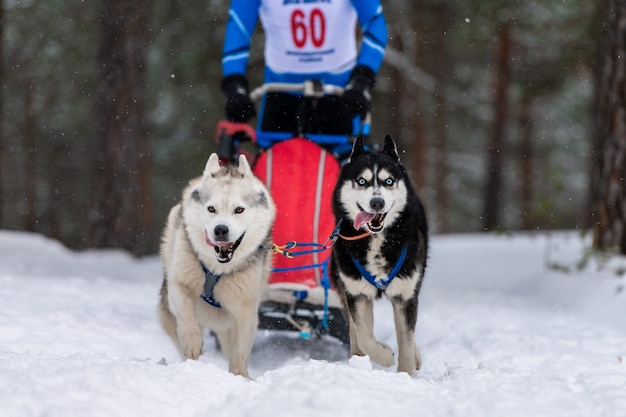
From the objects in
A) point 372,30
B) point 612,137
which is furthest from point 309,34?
point 612,137

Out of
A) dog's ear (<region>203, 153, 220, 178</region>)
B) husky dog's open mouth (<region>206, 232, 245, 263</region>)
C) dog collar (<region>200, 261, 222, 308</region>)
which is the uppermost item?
dog's ear (<region>203, 153, 220, 178</region>)

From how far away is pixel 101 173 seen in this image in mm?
9750

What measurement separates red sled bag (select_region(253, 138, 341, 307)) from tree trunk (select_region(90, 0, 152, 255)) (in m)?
5.35

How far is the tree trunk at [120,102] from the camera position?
962cm

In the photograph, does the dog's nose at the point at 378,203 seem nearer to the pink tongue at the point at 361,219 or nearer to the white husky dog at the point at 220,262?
the pink tongue at the point at 361,219

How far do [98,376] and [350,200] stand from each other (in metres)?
1.80

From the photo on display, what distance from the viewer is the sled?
4.52m

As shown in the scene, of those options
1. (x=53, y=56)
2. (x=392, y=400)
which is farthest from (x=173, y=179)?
(x=392, y=400)

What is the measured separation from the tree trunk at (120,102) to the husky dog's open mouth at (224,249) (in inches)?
241

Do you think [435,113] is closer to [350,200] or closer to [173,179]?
[173,179]

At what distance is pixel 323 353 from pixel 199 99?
464 inches

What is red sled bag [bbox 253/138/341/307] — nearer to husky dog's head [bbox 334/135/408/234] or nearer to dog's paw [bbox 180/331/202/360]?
husky dog's head [bbox 334/135/408/234]

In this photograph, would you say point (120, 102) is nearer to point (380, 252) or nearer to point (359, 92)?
point (359, 92)

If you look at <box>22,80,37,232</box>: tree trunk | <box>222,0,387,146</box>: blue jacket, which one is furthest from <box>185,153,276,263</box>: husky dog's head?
<box>22,80,37,232</box>: tree trunk
